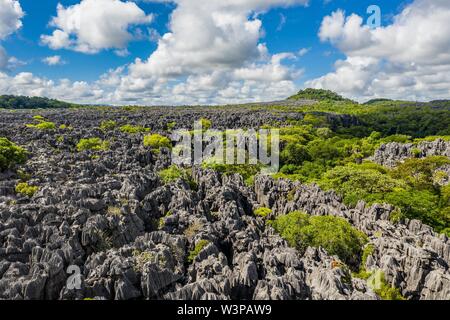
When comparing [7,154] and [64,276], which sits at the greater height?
[7,154]

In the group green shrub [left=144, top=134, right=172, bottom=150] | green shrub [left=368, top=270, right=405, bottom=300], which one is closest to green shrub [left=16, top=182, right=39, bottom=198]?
green shrub [left=368, top=270, right=405, bottom=300]

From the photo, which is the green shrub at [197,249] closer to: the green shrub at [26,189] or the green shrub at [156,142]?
the green shrub at [26,189]

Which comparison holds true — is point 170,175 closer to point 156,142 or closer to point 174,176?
point 174,176

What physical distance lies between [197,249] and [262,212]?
41.1 ft

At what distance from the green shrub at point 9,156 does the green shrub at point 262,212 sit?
30342 millimetres

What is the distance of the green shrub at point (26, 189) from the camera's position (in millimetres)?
29016

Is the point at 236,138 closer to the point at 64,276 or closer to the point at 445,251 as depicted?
the point at 445,251

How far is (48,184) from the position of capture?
31.6 metres

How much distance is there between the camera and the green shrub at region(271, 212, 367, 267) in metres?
23.1

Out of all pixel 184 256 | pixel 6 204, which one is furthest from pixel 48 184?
pixel 184 256

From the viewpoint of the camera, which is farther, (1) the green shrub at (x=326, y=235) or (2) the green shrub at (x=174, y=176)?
(2) the green shrub at (x=174, y=176)

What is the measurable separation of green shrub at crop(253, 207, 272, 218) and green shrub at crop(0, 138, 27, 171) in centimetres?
3034

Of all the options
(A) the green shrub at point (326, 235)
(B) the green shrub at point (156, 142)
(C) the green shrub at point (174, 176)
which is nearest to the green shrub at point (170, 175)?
(C) the green shrub at point (174, 176)
